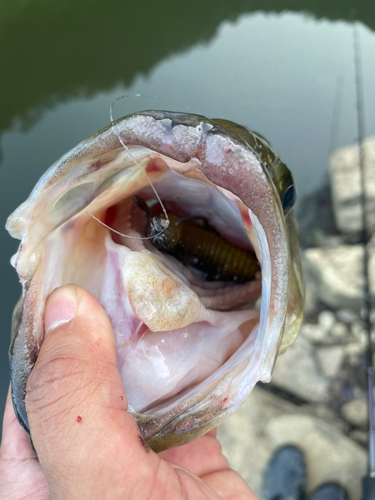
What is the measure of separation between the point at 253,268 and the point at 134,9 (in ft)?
10.6

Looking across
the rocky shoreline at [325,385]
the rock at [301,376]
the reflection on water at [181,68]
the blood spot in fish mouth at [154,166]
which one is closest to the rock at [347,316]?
the rocky shoreline at [325,385]

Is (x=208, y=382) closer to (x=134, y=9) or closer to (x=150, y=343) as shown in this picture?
(x=150, y=343)

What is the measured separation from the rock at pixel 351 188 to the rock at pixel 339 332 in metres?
0.80

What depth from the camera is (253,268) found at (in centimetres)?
114

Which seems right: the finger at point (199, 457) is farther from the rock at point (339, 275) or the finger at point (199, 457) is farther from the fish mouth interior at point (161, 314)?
the rock at point (339, 275)

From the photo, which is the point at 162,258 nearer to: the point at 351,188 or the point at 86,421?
the point at 86,421

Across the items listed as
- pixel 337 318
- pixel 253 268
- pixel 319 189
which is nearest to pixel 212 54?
pixel 319 189

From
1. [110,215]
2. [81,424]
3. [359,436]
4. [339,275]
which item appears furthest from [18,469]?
[339,275]

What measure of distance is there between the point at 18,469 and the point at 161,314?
2.25 ft

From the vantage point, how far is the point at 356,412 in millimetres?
2277

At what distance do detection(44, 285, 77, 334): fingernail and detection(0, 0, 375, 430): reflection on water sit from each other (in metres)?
1.66

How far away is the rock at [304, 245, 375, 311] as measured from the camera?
2.56 meters

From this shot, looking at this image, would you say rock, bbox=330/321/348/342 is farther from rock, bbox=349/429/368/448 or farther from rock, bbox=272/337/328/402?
rock, bbox=349/429/368/448

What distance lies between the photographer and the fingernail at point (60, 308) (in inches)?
32.0
